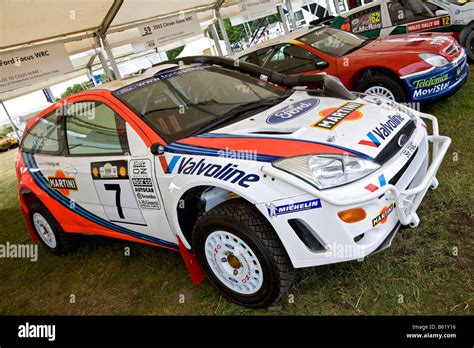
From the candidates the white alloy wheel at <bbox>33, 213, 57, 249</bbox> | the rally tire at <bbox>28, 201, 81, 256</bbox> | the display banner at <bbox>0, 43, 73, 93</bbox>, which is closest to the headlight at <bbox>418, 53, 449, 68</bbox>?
the rally tire at <bbox>28, 201, 81, 256</bbox>

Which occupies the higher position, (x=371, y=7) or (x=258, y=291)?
(x=371, y=7)

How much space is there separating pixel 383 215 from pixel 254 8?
940 cm

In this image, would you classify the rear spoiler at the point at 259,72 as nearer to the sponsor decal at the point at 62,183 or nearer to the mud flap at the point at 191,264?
the sponsor decal at the point at 62,183

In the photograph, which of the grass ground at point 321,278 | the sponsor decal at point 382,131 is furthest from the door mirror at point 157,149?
the sponsor decal at point 382,131

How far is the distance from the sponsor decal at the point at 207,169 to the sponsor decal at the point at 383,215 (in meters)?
0.69

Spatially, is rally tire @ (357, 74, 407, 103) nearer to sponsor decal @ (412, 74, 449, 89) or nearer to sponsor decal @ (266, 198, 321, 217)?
sponsor decal @ (412, 74, 449, 89)

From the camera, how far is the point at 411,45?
4965mm

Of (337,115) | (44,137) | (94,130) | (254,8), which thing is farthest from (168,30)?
(337,115)

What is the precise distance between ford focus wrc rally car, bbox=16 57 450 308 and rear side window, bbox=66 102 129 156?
1 cm

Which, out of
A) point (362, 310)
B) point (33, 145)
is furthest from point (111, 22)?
point (362, 310)

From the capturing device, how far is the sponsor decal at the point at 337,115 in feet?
8.16

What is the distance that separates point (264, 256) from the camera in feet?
7.32
